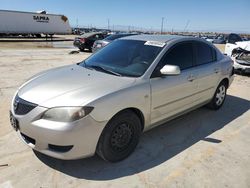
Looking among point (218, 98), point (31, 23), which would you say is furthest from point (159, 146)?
point (31, 23)

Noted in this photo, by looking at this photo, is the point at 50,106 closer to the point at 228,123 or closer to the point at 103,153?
the point at 103,153

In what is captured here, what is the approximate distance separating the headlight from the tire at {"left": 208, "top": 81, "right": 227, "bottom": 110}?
3466 mm

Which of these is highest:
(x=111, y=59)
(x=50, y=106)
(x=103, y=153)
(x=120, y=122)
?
(x=111, y=59)

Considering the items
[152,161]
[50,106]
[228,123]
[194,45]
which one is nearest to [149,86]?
[152,161]

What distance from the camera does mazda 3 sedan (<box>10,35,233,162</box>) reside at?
9.27ft

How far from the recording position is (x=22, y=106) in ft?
10.0

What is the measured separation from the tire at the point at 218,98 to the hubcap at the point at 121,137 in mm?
2705

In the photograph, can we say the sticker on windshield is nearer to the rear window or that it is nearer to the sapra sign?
the rear window

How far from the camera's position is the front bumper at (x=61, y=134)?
2.76m

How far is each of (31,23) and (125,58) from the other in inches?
1219

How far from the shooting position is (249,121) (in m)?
5.13

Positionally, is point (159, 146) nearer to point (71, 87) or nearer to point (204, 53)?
point (71, 87)

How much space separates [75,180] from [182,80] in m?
2.28

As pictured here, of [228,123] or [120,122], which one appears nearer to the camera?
[120,122]
